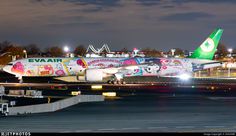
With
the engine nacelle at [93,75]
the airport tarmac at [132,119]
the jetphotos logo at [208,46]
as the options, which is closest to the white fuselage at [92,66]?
the engine nacelle at [93,75]

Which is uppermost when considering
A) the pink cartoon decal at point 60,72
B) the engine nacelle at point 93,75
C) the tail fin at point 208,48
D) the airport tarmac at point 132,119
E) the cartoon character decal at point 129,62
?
the tail fin at point 208,48

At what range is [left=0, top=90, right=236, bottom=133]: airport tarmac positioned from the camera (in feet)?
85.8

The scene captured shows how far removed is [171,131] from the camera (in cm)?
2508

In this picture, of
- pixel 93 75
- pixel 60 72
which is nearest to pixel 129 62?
pixel 93 75

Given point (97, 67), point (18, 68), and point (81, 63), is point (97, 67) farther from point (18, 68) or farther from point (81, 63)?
point (18, 68)

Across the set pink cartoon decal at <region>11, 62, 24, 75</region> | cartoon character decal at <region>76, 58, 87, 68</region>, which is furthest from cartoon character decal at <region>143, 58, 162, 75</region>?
pink cartoon decal at <region>11, 62, 24, 75</region>

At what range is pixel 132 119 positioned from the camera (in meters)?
30.6

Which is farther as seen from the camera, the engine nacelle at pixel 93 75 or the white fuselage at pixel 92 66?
the white fuselage at pixel 92 66

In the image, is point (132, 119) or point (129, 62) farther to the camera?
point (129, 62)

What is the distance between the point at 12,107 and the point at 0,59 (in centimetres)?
16404

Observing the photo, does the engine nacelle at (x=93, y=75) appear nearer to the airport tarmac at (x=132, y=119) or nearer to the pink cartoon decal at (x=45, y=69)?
the pink cartoon decal at (x=45, y=69)

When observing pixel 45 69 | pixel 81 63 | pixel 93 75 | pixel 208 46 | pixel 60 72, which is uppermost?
pixel 208 46

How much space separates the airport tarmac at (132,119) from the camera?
26.1 metres

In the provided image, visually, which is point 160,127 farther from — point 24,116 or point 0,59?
point 0,59
